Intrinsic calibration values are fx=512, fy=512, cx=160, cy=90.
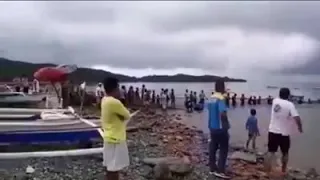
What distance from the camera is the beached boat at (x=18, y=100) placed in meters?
18.9

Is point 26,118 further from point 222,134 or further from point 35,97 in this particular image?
point 35,97

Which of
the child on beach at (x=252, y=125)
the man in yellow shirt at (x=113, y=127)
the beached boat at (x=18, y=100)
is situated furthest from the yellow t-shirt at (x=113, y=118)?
the beached boat at (x=18, y=100)

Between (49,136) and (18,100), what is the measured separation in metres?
9.46

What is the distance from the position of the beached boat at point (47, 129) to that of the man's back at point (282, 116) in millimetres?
4232

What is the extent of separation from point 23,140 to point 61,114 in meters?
1.33

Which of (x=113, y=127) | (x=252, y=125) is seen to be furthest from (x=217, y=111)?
(x=252, y=125)

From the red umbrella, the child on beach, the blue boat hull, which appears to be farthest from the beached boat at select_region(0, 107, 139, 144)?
the child on beach

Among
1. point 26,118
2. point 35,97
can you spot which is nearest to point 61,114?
point 26,118

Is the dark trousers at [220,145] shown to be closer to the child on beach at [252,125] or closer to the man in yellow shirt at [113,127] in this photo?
the man in yellow shirt at [113,127]

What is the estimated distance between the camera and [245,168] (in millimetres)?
10812

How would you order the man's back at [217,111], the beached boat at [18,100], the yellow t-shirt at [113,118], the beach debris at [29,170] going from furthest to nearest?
1. the beached boat at [18,100]
2. the beach debris at [29,170]
3. the man's back at [217,111]
4. the yellow t-shirt at [113,118]

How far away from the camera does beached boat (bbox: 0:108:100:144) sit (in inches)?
411

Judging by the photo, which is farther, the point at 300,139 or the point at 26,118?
the point at 300,139

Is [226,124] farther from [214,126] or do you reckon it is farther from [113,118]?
[113,118]
